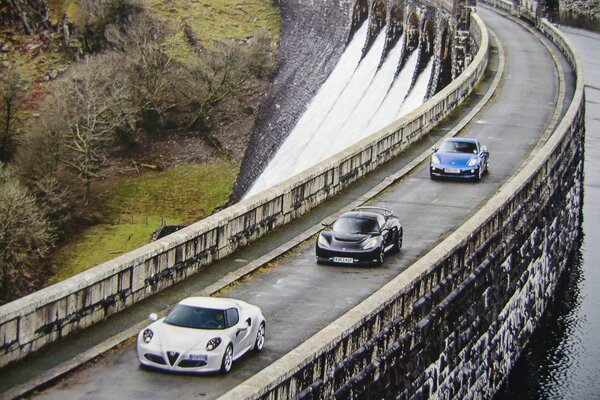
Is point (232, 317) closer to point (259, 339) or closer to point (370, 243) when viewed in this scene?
point (259, 339)

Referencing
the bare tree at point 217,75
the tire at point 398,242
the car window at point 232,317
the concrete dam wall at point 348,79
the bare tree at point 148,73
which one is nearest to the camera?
the car window at point 232,317

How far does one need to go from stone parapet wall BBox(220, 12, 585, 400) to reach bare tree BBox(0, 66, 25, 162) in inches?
1644

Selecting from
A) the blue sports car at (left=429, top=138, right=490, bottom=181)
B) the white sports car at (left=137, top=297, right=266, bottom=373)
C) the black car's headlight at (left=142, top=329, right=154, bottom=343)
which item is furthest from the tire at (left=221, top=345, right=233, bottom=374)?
the blue sports car at (left=429, top=138, right=490, bottom=181)

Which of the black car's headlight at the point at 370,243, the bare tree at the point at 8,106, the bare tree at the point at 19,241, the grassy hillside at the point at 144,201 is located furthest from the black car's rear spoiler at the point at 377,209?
the bare tree at the point at 8,106

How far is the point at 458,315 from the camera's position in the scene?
2895cm

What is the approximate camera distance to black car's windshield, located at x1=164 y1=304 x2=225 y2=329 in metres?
21.8

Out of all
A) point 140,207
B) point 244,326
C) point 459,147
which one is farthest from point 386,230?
point 140,207

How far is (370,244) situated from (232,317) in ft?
26.7

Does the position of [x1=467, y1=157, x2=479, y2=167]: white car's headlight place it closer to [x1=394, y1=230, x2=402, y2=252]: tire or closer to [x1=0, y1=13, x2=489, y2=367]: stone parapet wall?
[x1=0, y1=13, x2=489, y2=367]: stone parapet wall

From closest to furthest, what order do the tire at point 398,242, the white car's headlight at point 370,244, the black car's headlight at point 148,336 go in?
1. the black car's headlight at point 148,336
2. the white car's headlight at point 370,244
3. the tire at point 398,242

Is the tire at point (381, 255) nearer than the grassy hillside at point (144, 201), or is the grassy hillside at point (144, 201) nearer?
the tire at point (381, 255)

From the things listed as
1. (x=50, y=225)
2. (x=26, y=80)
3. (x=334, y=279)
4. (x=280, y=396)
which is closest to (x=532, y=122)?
(x=334, y=279)

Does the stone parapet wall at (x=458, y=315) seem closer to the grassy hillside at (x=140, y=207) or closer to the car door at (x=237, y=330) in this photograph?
the car door at (x=237, y=330)

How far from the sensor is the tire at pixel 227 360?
2164 centimetres
